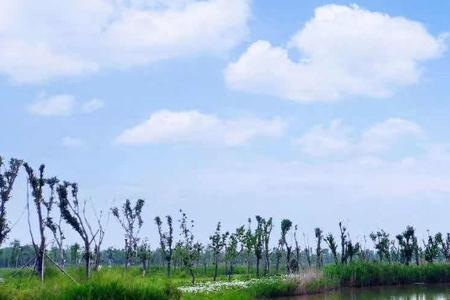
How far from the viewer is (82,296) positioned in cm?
1521

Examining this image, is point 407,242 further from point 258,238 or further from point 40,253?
point 40,253

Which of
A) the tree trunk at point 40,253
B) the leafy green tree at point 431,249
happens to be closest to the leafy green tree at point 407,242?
the leafy green tree at point 431,249

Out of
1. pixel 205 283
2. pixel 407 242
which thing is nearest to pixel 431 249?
pixel 407 242

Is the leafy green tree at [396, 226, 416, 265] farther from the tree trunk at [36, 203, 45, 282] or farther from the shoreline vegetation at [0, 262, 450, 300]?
the tree trunk at [36, 203, 45, 282]

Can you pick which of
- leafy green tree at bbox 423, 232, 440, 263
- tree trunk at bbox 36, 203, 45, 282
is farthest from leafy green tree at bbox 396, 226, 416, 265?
tree trunk at bbox 36, 203, 45, 282

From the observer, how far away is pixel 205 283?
41.4 meters

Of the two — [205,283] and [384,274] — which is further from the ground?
[384,274]

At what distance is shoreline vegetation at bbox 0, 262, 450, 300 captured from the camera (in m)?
16.0

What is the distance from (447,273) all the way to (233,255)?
19982 millimetres

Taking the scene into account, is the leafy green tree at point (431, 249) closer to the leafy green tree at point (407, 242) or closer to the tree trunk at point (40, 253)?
the leafy green tree at point (407, 242)

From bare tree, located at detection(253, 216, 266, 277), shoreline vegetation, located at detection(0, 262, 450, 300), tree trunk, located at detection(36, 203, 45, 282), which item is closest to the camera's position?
shoreline vegetation, located at detection(0, 262, 450, 300)

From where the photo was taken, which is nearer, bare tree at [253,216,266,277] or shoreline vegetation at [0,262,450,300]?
shoreline vegetation at [0,262,450,300]

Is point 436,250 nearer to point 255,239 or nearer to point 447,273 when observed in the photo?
point 447,273

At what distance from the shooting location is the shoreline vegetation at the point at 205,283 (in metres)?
16.0
